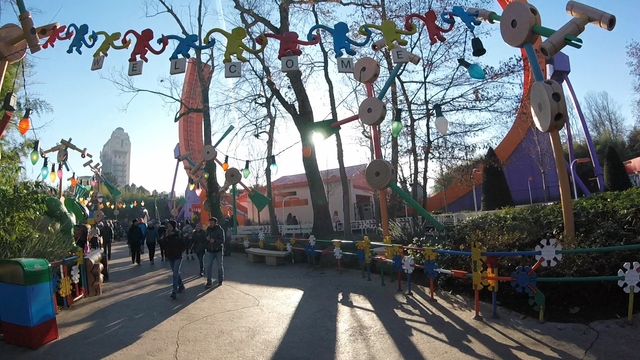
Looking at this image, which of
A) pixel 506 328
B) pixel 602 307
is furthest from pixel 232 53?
pixel 602 307

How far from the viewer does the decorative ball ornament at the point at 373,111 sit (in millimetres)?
9078

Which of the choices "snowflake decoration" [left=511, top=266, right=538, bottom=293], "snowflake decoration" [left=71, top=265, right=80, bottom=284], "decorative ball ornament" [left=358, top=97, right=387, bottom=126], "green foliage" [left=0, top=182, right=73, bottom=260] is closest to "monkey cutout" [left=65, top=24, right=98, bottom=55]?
"green foliage" [left=0, top=182, right=73, bottom=260]

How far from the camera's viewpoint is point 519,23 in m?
7.49

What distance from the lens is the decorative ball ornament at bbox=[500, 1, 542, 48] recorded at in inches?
289

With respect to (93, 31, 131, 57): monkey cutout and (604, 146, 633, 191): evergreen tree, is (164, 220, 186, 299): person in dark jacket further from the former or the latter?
(604, 146, 633, 191): evergreen tree

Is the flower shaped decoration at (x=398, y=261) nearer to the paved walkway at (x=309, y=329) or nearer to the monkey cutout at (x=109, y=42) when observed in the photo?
the paved walkway at (x=309, y=329)

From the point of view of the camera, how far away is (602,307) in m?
5.89

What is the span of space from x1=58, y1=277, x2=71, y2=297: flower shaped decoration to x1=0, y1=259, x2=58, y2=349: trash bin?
1761 mm

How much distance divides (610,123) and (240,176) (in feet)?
160

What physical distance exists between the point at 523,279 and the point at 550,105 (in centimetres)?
274

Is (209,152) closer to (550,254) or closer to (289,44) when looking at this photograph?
(289,44)

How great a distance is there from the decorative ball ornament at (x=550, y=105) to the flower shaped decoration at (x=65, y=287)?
340 inches

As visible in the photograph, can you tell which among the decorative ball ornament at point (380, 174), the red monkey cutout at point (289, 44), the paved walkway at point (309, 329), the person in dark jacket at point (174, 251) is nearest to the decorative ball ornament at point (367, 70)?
the red monkey cutout at point (289, 44)

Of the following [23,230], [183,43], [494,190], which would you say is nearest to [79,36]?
[183,43]
